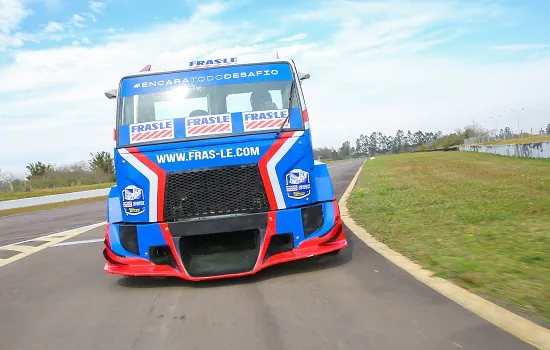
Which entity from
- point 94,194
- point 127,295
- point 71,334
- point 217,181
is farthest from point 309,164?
point 94,194

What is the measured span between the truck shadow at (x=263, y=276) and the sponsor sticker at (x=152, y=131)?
167 centimetres

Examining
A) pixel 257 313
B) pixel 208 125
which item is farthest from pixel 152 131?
pixel 257 313

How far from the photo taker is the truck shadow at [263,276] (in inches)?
215

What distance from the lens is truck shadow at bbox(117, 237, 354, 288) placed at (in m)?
5.46

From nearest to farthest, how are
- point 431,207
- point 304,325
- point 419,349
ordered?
point 419,349, point 304,325, point 431,207

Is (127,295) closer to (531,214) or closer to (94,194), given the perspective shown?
(531,214)

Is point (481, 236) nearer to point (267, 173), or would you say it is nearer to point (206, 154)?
point (267, 173)

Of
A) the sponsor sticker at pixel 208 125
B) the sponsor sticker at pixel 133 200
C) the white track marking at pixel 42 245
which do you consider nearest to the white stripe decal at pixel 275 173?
the sponsor sticker at pixel 208 125

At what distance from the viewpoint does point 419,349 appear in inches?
125

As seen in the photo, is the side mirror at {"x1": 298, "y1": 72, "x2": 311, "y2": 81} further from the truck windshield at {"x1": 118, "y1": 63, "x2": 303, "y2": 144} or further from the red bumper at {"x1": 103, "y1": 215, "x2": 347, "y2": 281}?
the red bumper at {"x1": 103, "y1": 215, "x2": 347, "y2": 281}

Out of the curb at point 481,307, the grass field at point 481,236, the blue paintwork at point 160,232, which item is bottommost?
the curb at point 481,307

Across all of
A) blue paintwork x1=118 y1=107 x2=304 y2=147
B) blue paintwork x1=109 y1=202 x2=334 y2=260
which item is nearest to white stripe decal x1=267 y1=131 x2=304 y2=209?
blue paintwork x1=109 y1=202 x2=334 y2=260

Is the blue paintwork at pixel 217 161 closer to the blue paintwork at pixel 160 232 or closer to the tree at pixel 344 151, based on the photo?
the blue paintwork at pixel 160 232

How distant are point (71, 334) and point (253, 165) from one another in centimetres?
243
